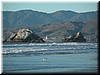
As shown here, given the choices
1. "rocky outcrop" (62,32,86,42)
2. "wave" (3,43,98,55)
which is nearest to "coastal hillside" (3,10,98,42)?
"rocky outcrop" (62,32,86,42)

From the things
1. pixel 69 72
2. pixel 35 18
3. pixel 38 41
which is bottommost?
pixel 69 72

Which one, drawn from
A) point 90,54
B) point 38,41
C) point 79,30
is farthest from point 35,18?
point 90,54

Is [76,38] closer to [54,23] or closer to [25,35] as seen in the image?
[54,23]

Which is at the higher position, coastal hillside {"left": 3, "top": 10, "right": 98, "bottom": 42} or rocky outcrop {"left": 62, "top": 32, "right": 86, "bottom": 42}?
coastal hillside {"left": 3, "top": 10, "right": 98, "bottom": 42}

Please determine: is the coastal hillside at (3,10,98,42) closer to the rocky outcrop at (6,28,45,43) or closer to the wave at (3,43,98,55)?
the rocky outcrop at (6,28,45,43)

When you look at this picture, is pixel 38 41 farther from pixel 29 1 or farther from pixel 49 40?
pixel 29 1

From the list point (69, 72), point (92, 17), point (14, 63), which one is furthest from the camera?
point (92, 17)

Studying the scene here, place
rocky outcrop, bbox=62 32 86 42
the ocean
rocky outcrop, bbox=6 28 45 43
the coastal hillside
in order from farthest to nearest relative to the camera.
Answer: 1. rocky outcrop, bbox=62 32 86 42
2. rocky outcrop, bbox=6 28 45 43
3. the coastal hillside
4. the ocean

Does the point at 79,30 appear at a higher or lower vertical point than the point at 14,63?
higher

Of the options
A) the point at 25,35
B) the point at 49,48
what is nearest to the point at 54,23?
the point at 49,48
